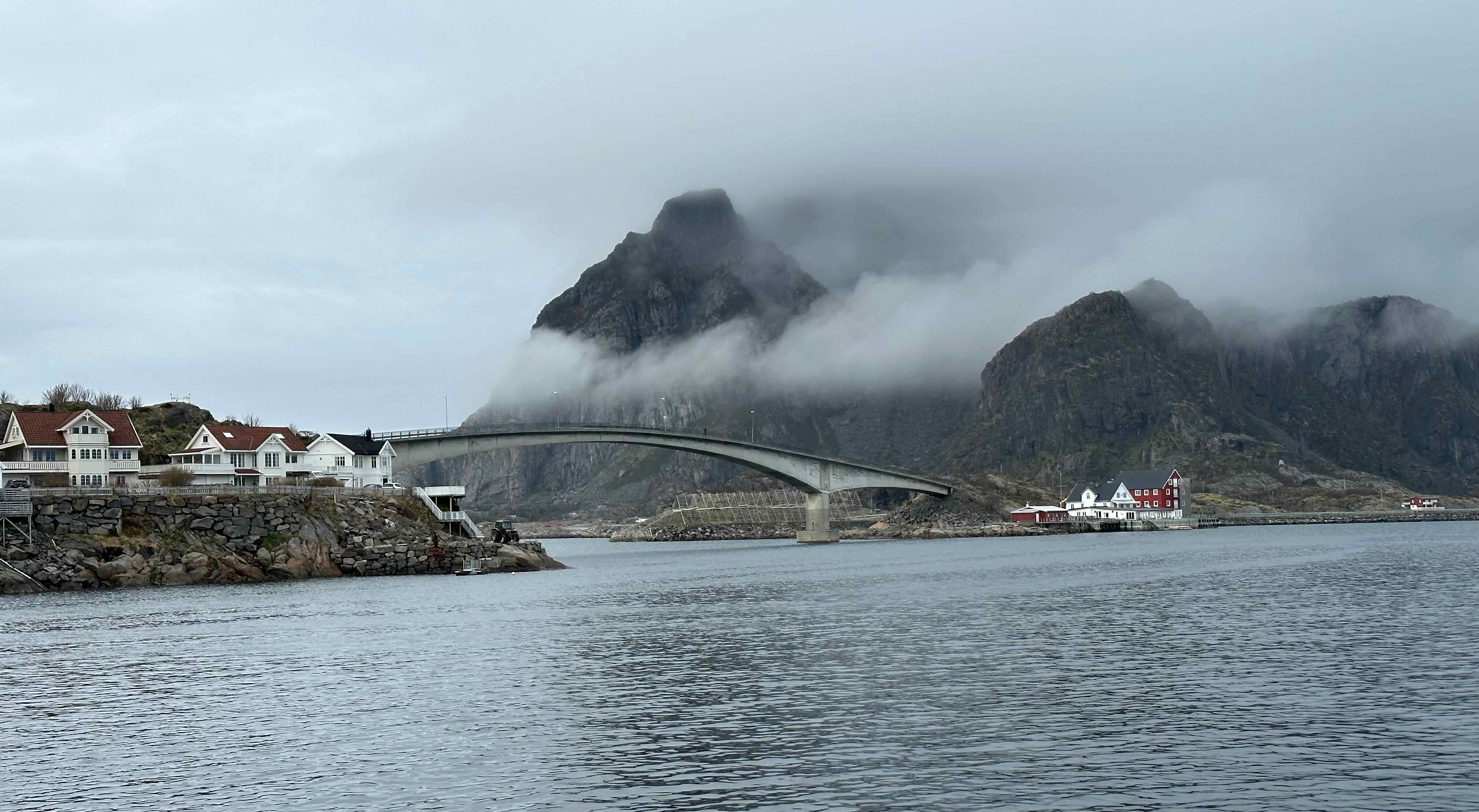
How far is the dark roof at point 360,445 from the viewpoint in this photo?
13825cm

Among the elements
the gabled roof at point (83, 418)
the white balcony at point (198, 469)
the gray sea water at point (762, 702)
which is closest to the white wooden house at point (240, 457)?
the white balcony at point (198, 469)

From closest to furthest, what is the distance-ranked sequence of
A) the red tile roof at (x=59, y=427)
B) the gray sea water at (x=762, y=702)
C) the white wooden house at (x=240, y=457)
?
the gray sea water at (x=762, y=702), the red tile roof at (x=59, y=427), the white wooden house at (x=240, y=457)

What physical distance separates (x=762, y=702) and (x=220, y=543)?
7605cm

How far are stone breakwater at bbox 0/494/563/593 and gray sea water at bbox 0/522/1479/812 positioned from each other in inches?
708

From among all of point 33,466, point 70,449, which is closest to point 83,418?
point 70,449

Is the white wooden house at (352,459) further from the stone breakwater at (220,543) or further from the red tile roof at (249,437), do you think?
the stone breakwater at (220,543)

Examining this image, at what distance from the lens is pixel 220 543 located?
101 meters

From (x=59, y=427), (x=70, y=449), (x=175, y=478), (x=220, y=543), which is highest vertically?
(x=59, y=427)

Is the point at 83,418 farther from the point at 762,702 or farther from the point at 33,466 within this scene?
the point at 762,702

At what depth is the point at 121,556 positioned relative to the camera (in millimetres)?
94812

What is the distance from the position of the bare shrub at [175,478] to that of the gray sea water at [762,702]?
36.8 m

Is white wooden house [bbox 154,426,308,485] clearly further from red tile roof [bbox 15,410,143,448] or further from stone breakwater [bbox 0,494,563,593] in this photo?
stone breakwater [bbox 0,494,563,593]

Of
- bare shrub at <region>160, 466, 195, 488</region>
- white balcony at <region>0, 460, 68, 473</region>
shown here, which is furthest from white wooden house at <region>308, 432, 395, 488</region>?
white balcony at <region>0, 460, 68, 473</region>

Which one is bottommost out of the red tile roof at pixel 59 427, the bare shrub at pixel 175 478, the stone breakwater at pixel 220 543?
the stone breakwater at pixel 220 543
